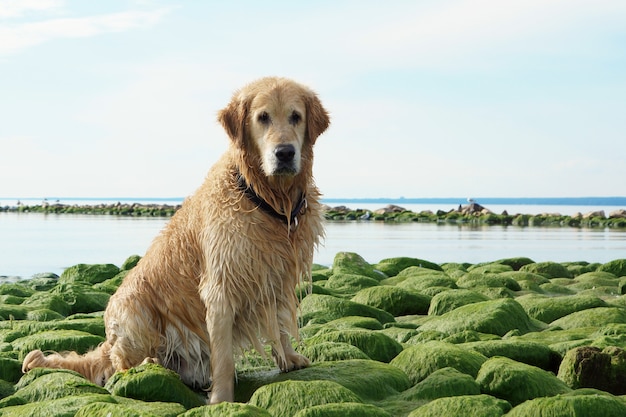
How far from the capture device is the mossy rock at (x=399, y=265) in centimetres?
1185

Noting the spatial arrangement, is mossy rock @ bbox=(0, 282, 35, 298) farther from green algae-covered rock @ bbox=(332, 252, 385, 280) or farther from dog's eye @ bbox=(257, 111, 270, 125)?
dog's eye @ bbox=(257, 111, 270, 125)

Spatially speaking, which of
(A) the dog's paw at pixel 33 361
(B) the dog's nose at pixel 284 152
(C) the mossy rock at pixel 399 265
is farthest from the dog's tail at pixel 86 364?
(C) the mossy rock at pixel 399 265

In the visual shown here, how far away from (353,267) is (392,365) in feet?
20.8

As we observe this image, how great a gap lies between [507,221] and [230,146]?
3515 cm

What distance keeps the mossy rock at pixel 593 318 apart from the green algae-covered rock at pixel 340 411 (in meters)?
3.79

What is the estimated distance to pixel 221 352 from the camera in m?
4.56

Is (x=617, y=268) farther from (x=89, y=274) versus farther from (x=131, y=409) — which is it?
(x=131, y=409)

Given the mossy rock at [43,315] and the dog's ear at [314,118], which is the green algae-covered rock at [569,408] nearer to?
the dog's ear at [314,118]

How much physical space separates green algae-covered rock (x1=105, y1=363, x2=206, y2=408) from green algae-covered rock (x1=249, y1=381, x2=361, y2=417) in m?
0.56

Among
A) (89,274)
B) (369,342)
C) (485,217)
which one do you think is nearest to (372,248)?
(89,274)

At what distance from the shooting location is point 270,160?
4418 millimetres

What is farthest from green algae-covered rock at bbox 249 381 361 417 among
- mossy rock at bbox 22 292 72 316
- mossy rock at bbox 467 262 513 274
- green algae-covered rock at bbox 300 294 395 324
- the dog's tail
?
mossy rock at bbox 467 262 513 274

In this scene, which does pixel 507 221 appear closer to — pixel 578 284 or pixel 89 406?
pixel 578 284

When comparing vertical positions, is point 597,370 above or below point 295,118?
below
